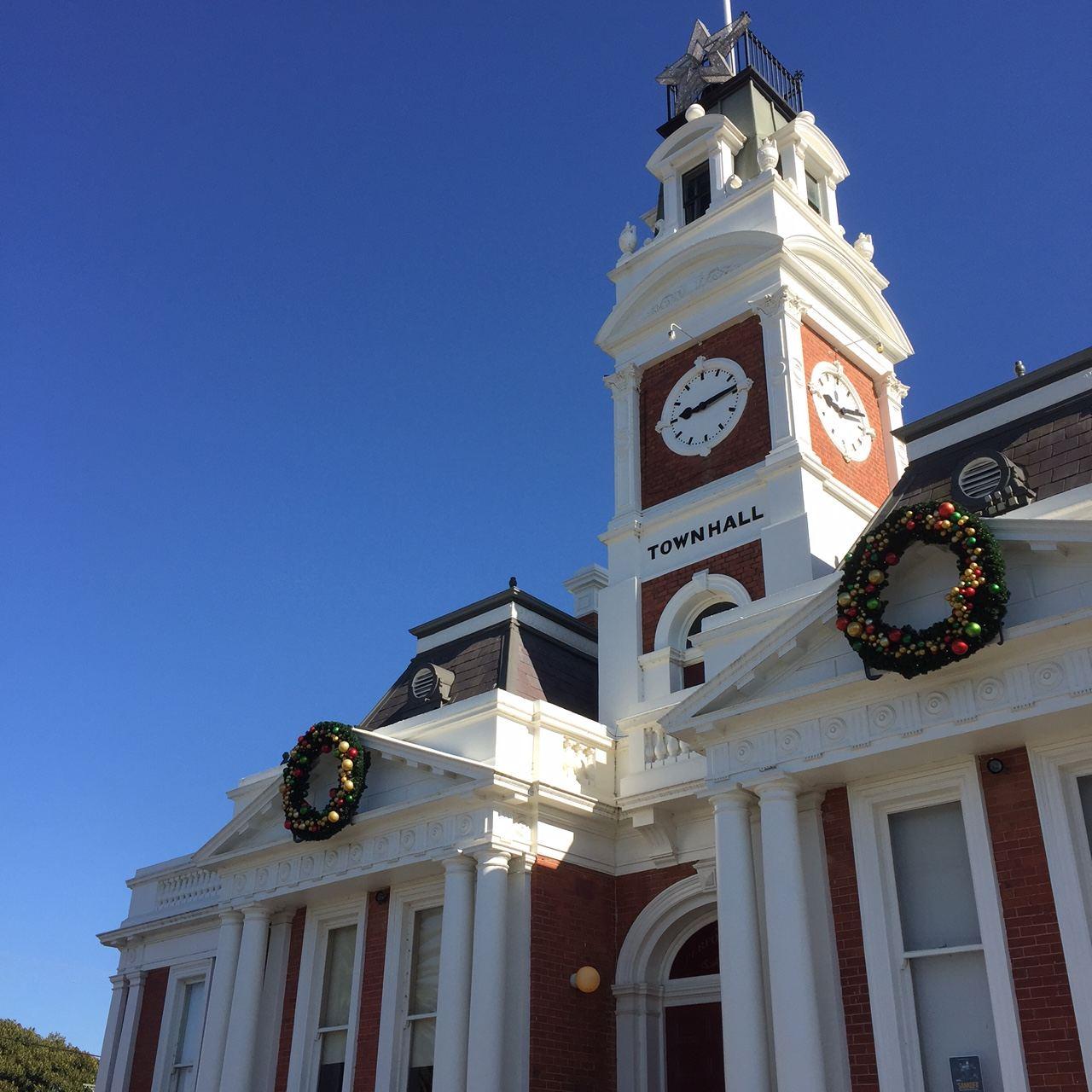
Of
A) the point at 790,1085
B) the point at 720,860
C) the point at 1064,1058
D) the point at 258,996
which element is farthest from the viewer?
the point at 258,996

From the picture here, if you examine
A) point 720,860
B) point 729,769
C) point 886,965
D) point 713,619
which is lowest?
point 886,965

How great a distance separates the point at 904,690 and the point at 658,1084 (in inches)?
291

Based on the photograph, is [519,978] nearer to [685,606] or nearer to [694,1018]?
[694,1018]

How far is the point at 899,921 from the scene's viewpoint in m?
13.4

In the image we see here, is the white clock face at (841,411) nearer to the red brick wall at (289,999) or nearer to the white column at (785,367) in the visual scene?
the white column at (785,367)

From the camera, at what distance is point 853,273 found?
2445 centimetres

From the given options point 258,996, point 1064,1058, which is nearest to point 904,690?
point 1064,1058

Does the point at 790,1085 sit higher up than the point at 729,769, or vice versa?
the point at 729,769

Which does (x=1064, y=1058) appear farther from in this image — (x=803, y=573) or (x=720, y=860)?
(x=803, y=573)

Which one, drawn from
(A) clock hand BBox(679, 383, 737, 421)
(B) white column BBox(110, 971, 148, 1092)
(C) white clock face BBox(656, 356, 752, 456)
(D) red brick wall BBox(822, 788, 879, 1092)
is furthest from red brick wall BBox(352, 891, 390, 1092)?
(A) clock hand BBox(679, 383, 737, 421)

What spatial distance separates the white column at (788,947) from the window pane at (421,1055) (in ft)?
19.8

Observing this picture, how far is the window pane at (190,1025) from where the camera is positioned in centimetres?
2236

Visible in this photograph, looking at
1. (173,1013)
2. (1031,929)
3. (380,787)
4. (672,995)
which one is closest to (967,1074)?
(1031,929)

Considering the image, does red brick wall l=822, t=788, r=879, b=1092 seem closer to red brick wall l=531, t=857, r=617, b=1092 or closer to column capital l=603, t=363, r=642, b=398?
red brick wall l=531, t=857, r=617, b=1092
